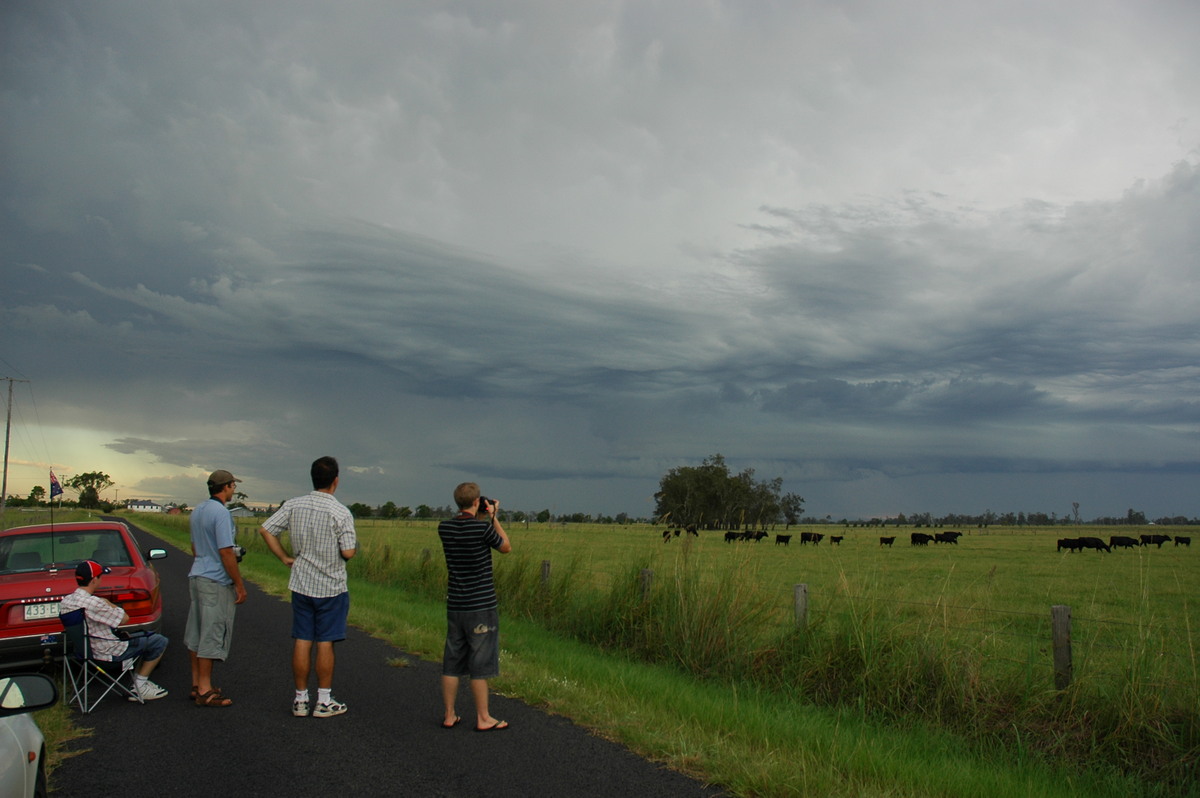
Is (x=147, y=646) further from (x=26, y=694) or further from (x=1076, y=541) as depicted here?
(x=1076, y=541)

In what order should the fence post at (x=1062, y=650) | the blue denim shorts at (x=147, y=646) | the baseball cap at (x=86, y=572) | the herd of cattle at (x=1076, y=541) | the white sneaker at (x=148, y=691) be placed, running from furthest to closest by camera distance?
the herd of cattle at (x=1076, y=541) < the fence post at (x=1062, y=650) < the blue denim shorts at (x=147, y=646) < the white sneaker at (x=148, y=691) < the baseball cap at (x=86, y=572)

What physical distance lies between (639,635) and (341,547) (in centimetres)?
606

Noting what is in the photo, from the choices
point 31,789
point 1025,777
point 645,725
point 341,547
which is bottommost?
point 1025,777

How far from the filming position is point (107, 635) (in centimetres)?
741

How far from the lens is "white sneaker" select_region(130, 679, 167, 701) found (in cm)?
760

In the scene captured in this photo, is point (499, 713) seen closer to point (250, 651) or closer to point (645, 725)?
point (645, 725)

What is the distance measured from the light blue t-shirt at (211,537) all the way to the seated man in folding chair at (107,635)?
93cm

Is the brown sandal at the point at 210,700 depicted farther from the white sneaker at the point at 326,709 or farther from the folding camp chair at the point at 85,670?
the white sneaker at the point at 326,709

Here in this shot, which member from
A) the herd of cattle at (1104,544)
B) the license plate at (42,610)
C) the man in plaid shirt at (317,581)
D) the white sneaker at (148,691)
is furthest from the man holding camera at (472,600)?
the herd of cattle at (1104,544)

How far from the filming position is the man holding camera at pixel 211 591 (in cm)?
726

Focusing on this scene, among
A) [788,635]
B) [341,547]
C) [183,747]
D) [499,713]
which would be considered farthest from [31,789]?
[788,635]

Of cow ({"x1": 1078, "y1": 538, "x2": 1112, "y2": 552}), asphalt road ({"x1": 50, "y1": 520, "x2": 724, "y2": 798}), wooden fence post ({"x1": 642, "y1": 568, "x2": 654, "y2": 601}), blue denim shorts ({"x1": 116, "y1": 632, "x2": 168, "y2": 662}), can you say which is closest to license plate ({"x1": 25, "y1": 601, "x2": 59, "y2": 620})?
blue denim shorts ({"x1": 116, "y1": 632, "x2": 168, "y2": 662})

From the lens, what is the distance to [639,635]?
38.9 feet

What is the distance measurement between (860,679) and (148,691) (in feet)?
24.5
